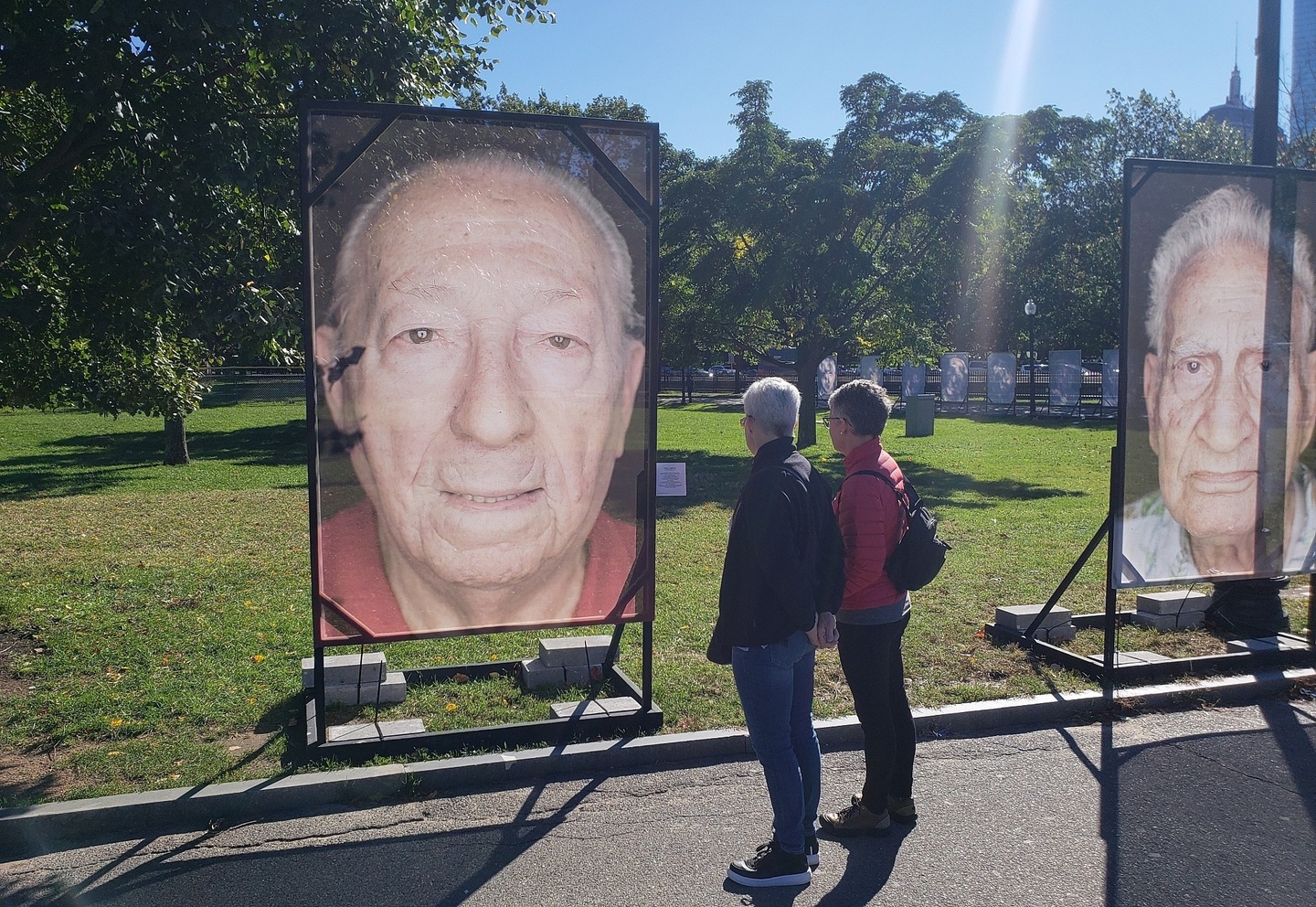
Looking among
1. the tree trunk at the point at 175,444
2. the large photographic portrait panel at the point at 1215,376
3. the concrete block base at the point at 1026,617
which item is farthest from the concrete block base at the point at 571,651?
the tree trunk at the point at 175,444

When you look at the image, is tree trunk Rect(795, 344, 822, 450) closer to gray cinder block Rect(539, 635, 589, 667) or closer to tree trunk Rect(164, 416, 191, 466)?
tree trunk Rect(164, 416, 191, 466)

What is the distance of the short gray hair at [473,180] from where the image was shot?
5461mm

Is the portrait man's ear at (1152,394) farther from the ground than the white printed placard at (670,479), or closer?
farther from the ground

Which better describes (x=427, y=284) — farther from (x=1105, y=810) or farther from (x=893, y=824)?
(x=1105, y=810)

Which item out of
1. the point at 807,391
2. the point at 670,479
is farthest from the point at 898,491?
the point at 807,391

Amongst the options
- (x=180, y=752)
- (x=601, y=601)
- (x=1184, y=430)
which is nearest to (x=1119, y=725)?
(x=1184, y=430)

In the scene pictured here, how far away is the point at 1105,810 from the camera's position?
496 cm

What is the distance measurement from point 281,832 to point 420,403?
222 cm

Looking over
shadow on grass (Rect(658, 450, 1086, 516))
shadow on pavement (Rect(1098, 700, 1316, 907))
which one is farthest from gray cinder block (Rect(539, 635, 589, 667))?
shadow on grass (Rect(658, 450, 1086, 516))

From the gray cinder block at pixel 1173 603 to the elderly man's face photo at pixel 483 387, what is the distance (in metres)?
4.81

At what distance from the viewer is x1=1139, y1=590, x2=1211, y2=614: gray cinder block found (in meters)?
8.23

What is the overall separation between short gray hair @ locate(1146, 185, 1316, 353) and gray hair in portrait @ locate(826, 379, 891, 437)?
3170mm

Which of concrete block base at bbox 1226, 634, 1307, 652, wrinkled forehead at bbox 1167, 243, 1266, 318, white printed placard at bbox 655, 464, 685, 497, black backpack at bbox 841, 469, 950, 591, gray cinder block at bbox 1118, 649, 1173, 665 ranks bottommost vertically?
gray cinder block at bbox 1118, 649, 1173, 665

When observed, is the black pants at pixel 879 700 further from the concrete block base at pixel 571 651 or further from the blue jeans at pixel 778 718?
the concrete block base at pixel 571 651
